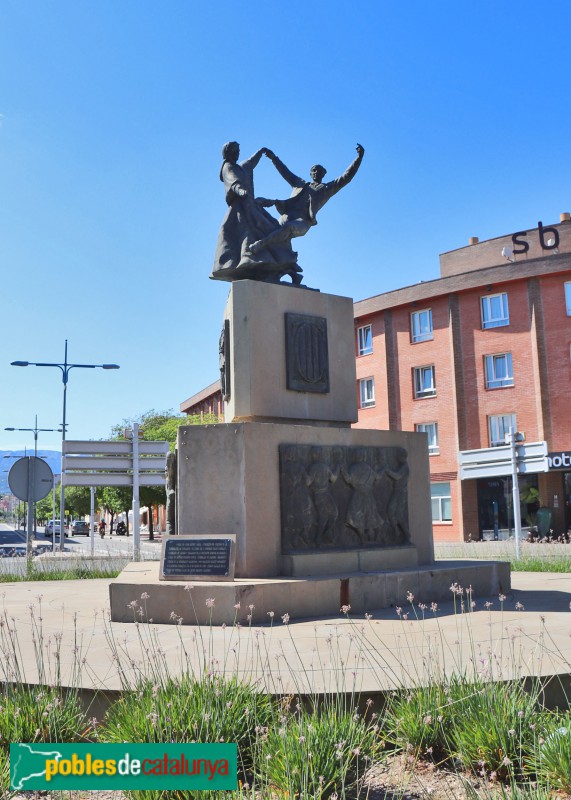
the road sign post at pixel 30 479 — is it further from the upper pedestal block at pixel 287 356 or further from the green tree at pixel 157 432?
the green tree at pixel 157 432

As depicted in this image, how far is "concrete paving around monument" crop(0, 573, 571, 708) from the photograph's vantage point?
4637 mm

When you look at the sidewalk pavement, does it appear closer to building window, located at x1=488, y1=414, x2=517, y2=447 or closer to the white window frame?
building window, located at x1=488, y1=414, x2=517, y2=447

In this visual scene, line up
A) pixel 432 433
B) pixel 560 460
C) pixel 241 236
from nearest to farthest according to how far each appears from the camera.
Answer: pixel 241 236, pixel 560 460, pixel 432 433

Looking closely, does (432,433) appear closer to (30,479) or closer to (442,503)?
(442,503)

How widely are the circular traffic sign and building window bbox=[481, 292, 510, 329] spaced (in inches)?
1087

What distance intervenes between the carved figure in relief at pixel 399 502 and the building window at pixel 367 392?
108ft

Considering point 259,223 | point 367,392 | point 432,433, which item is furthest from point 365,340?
point 259,223

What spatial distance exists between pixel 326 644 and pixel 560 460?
3017 cm

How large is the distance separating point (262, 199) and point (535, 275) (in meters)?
27.8

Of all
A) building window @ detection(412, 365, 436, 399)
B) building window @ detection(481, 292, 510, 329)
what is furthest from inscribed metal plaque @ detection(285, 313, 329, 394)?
building window @ detection(412, 365, 436, 399)

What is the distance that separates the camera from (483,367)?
1497 inches

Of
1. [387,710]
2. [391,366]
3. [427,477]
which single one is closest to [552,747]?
[387,710]

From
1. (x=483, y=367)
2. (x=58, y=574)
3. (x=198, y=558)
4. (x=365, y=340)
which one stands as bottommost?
(x=58, y=574)

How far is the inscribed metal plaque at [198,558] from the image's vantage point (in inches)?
316
